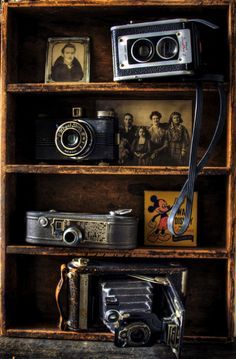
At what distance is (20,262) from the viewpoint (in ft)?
10.2

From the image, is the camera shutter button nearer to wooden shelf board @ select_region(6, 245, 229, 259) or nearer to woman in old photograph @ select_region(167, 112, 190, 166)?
wooden shelf board @ select_region(6, 245, 229, 259)

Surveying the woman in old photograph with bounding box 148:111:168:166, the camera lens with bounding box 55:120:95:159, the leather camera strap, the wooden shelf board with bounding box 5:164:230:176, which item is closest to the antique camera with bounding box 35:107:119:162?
the camera lens with bounding box 55:120:95:159

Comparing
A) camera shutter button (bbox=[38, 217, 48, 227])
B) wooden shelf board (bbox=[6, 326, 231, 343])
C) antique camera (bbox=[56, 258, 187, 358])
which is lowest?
wooden shelf board (bbox=[6, 326, 231, 343])

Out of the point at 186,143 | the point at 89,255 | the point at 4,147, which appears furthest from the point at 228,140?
the point at 4,147

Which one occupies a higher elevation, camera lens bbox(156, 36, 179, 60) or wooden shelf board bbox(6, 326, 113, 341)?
camera lens bbox(156, 36, 179, 60)

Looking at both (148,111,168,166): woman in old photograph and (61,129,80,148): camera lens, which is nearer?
(61,129,80,148): camera lens

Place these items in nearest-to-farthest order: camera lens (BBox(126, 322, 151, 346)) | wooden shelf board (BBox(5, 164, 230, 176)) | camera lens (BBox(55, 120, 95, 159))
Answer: camera lens (BBox(126, 322, 151, 346))
wooden shelf board (BBox(5, 164, 230, 176))
camera lens (BBox(55, 120, 95, 159))

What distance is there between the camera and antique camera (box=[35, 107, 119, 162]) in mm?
2869

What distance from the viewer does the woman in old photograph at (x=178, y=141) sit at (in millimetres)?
3035

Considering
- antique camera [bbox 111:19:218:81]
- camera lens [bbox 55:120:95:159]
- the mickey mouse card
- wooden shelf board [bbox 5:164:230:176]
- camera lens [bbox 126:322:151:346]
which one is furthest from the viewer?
the mickey mouse card

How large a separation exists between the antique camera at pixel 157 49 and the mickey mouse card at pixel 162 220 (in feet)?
2.22

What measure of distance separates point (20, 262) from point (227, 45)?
5.21 ft

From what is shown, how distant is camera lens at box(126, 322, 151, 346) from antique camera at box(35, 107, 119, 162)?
855 millimetres

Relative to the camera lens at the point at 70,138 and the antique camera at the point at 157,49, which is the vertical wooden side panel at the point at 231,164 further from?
the camera lens at the point at 70,138
